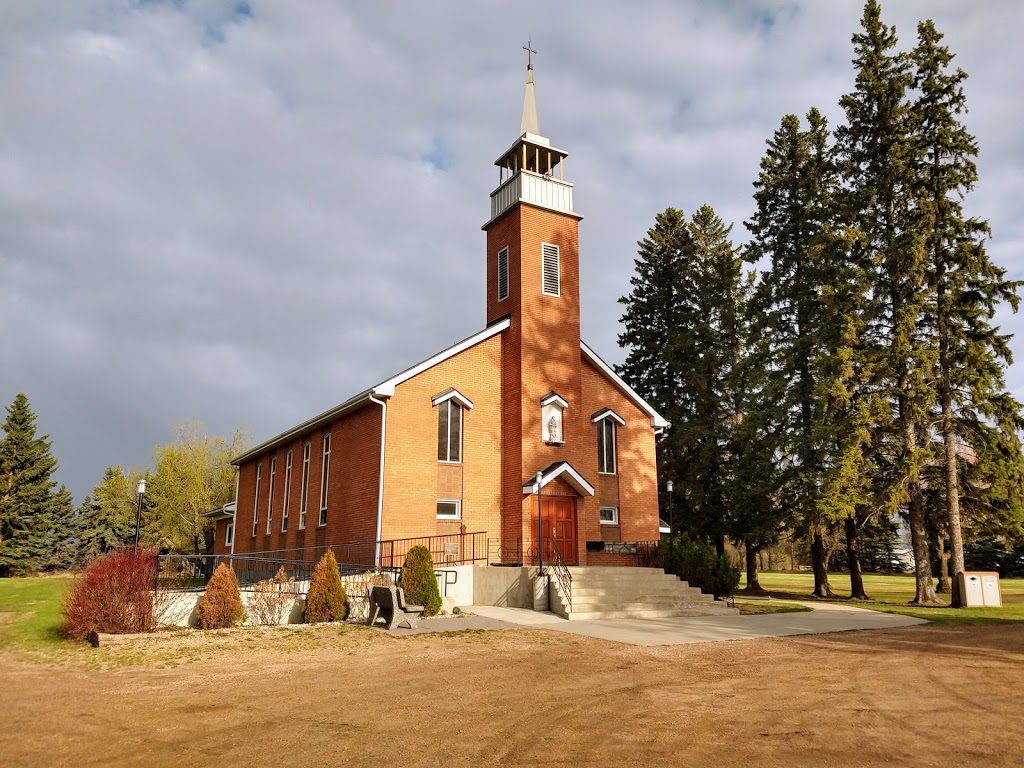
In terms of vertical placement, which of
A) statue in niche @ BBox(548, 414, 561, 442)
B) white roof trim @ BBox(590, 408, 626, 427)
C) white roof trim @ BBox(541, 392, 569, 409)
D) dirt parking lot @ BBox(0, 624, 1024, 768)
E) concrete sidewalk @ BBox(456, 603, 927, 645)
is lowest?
concrete sidewalk @ BBox(456, 603, 927, 645)

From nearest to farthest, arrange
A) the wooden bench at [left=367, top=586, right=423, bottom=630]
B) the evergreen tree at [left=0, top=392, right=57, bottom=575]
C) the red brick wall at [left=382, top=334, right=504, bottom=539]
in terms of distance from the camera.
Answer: the wooden bench at [left=367, top=586, right=423, bottom=630] → the red brick wall at [left=382, top=334, right=504, bottom=539] → the evergreen tree at [left=0, top=392, right=57, bottom=575]

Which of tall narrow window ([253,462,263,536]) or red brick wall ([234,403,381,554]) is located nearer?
red brick wall ([234,403,381,554])

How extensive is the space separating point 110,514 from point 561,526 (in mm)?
45724

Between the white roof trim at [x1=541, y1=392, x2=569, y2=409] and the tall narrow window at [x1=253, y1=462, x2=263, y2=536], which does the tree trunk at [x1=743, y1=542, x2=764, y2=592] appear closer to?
the white roof trim at [x1=541, y1=392, x2=569, y2=409]

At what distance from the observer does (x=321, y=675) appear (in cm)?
1036

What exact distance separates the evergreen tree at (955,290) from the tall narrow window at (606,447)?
1082 cm

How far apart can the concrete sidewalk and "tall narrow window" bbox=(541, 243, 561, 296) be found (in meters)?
11.0

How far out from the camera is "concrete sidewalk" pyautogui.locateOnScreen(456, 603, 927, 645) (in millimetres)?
15086

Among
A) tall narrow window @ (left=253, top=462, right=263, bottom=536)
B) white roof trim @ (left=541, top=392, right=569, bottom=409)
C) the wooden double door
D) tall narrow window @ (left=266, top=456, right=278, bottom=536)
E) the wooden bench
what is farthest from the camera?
tall narrow window @ (left=253, top=462, right=263, bottom=536)

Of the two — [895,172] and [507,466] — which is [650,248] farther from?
[507,466]

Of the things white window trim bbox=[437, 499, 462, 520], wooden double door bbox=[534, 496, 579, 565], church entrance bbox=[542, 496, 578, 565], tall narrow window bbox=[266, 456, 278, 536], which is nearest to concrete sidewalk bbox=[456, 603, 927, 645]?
white window trim bbox=[437, 499, 462, 520]

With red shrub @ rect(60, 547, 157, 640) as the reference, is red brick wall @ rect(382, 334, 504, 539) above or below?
above

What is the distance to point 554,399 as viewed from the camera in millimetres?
24953

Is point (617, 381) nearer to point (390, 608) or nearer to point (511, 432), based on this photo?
point (511, 432)
